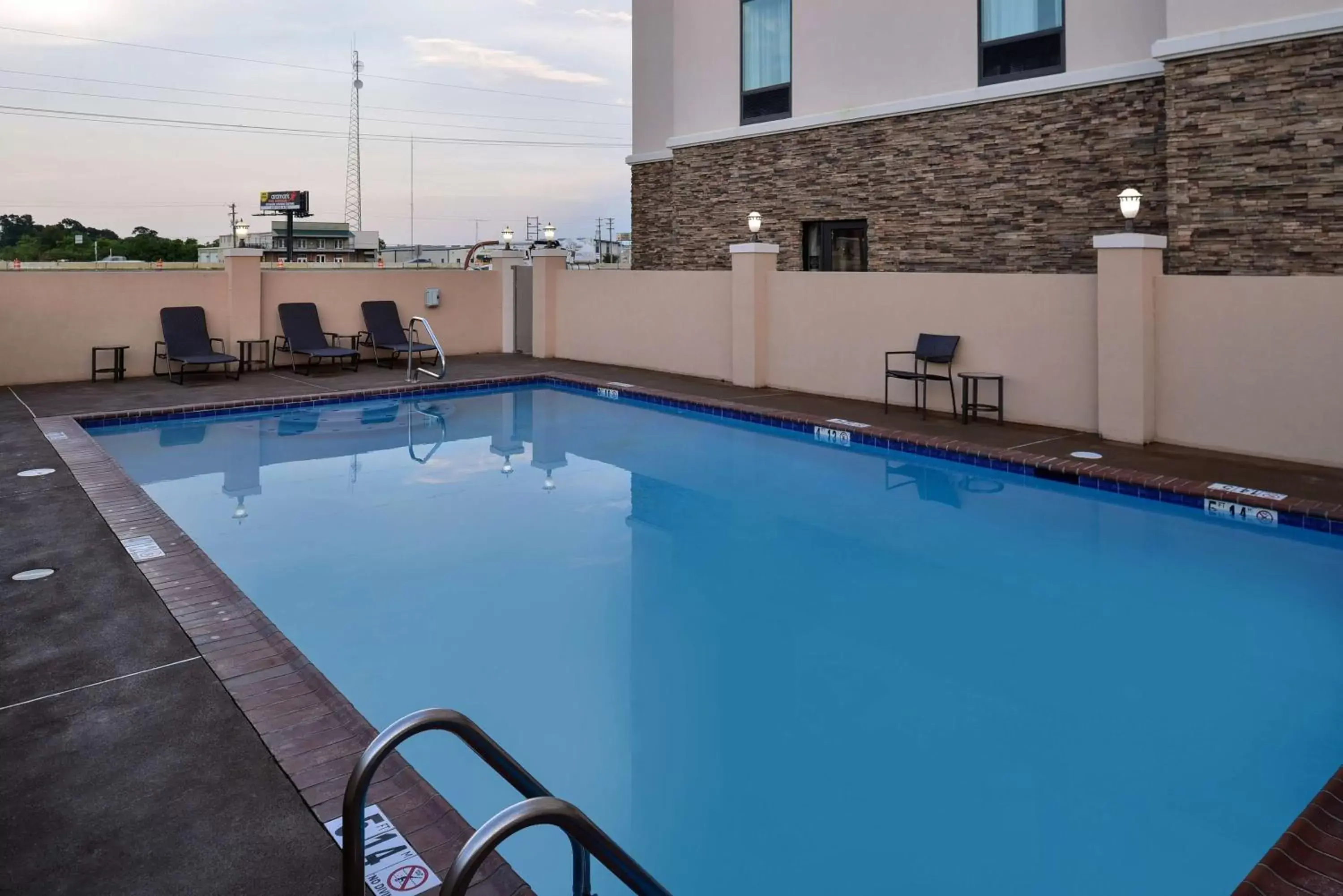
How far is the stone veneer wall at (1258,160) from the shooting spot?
802cm

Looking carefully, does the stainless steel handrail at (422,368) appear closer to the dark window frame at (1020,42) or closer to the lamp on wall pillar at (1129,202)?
the dark window frame at (1020,42)

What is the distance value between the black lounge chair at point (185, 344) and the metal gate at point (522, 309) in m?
4.34

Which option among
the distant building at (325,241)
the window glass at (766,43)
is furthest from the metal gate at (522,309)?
the distant building at (325,241)

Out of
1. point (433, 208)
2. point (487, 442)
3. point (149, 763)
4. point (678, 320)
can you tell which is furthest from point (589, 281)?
point (433, 208)

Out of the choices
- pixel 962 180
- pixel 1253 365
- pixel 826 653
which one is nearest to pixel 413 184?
pixel 962 180

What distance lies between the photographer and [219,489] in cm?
736

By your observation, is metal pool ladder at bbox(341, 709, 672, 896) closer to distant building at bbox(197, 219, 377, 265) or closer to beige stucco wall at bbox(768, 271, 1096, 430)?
beige stucco wall at bbox(768, 271, 1096, 430)

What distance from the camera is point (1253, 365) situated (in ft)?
23.8

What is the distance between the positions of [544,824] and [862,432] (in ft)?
23.8

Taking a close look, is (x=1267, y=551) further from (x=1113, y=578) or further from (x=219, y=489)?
(x=219, y=489)

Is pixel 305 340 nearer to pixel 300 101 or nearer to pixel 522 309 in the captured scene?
pixel 522 309

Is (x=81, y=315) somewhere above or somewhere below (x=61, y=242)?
below

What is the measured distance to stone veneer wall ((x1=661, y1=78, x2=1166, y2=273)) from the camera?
10.0 metres

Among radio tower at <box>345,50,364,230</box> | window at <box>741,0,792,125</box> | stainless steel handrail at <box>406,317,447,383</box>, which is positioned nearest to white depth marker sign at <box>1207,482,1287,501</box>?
stainless steel handrail at <box>406,317,447,383</box>
